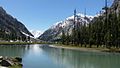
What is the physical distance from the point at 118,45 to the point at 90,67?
8172cm

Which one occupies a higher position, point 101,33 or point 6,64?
point 101,33

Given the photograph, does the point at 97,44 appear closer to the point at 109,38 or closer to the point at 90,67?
the point at 109,38

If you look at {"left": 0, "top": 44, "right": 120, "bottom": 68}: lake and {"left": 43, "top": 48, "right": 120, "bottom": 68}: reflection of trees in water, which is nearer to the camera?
{"left": 0, "top": 44, "right": 120, "bottom": 68}: lake

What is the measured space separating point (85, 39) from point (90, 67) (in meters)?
114

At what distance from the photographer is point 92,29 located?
535 feet

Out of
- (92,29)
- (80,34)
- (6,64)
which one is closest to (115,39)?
(92,29)

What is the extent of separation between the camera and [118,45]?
133875 millimetres

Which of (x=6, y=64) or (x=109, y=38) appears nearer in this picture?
(x=6, y=64)

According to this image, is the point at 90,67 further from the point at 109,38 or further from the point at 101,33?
the point at 101,33

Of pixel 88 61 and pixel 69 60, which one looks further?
pixel 69 60

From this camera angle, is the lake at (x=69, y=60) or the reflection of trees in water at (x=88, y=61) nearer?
the lake at (x=69, y=60)

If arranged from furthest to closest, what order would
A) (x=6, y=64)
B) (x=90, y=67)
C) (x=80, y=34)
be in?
(x=80, y=34) < (x=90, y=67) < (x=6, y=64)

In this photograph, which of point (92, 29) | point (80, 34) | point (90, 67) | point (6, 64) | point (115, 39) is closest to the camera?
point (6, 64)

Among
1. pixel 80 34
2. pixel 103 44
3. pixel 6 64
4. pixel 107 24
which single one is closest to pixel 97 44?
pixel 103 44
